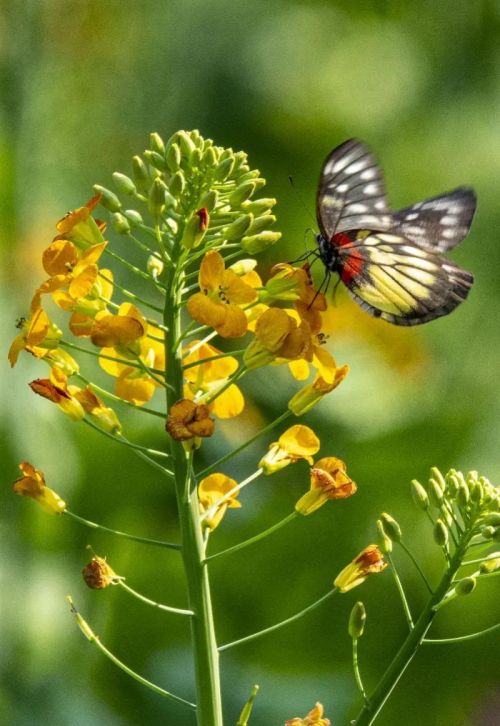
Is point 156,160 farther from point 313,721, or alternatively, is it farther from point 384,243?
point 313,721

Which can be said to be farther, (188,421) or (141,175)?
(141,175)

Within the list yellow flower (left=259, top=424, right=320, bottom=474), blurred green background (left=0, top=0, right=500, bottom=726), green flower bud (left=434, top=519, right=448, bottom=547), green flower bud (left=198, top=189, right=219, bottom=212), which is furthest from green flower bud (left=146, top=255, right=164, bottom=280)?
blurred green background (left=0, top=0, right=500, bottom=726)

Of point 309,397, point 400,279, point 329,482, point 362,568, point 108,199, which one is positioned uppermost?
point 108,199

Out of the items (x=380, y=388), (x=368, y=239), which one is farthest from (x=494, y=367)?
(x=368, y=239)

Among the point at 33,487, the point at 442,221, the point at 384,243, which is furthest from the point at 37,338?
the point at 442,221

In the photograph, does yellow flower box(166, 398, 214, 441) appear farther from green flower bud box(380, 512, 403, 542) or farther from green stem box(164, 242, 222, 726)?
green flower bud box(380, 512, 403, 542)

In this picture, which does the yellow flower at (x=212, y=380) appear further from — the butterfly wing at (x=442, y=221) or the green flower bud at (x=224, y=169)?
the butterfly wing at (x=442, y=221)

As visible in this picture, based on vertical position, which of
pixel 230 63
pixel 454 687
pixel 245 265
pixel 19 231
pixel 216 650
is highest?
pixel 230 63

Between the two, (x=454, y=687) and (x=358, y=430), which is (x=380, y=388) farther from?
(x=454, y=687)
